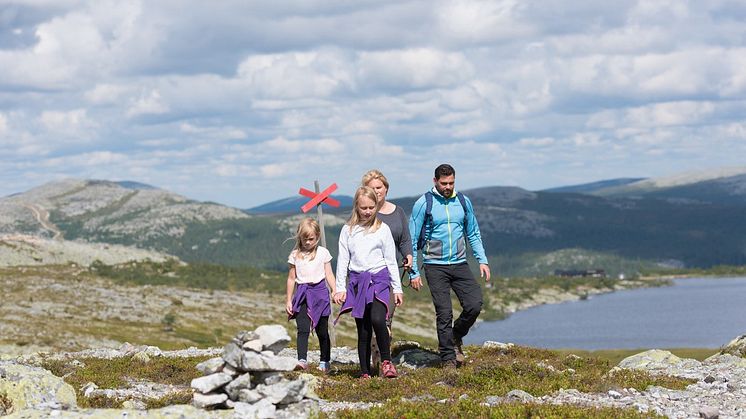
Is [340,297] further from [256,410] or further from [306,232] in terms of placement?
[256,410]

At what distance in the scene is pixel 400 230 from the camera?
18.0 m

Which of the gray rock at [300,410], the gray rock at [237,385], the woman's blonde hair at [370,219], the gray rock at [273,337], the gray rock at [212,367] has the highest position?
the woman's blonde hair at [370,219]

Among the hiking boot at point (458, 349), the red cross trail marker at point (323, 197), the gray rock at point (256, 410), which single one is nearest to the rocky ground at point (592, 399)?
the gray rock at point (256, 410)

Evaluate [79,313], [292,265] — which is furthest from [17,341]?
[292,265]

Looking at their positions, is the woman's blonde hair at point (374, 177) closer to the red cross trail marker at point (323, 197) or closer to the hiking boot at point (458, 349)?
the hiking boot at point (458, 349)

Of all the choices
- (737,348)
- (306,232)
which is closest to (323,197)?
(306,232)

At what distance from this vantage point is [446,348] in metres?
19.0

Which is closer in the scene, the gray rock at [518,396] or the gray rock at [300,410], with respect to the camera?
the gray rock at [300,410]

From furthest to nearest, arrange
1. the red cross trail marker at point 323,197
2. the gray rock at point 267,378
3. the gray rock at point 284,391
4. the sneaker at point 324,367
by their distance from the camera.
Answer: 1. the red cross trail marker at point 323,197
2. the sneaker at point 324,367
3. the gray rock at point 267,378
4. the gray rock at point 284,391

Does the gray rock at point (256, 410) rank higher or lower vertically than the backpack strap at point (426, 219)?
lower

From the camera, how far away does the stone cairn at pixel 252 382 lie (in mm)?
13000

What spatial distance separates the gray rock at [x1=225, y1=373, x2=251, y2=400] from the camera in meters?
13.3

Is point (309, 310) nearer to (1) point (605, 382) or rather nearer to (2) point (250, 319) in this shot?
(1) point (605, 382)

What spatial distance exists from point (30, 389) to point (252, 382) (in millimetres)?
4602
